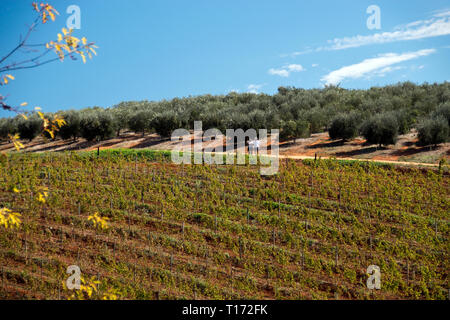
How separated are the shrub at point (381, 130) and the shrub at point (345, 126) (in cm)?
183

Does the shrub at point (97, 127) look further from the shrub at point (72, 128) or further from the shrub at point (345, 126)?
the shrub at point (345, 126)

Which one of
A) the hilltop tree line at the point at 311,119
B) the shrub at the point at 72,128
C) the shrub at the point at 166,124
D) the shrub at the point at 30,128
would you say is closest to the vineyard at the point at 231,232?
the hilltop tree line at the point at 311,119

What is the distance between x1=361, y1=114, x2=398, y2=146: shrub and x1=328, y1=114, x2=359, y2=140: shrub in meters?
1.83

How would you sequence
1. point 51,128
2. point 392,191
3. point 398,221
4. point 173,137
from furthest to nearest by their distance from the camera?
point 173,137
point 392,191
point 398,221
point 51,128

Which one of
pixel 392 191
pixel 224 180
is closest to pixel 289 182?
pixel 224 180

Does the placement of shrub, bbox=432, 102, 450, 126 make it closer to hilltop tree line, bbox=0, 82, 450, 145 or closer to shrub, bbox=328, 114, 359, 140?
hilltop tree line, bbox=0, 82, 450, 145

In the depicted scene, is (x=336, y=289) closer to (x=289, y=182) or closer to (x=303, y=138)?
(x=289, y=182)

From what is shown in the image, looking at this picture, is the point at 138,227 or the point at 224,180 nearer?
the point at 138,227

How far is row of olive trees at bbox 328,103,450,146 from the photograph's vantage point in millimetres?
28547

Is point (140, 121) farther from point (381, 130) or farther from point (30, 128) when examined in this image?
point (381, 130)

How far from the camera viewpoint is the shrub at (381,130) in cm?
2982

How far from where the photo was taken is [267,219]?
16.9 m
